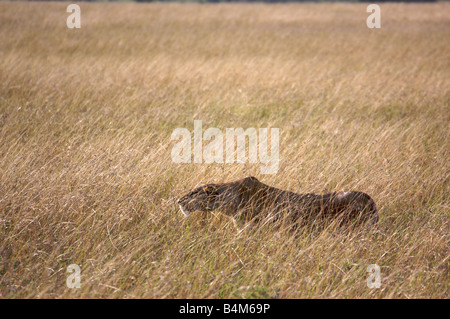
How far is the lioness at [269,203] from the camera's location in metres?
2.88

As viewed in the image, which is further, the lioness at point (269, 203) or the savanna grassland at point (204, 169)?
the lioness at point (269, 203)

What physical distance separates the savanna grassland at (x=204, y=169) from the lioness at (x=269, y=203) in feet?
0.44

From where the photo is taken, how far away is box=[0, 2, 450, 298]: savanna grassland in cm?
259

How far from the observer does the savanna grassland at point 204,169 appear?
2.59 meters

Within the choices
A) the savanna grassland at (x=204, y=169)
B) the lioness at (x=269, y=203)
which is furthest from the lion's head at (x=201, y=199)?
the savanna grassland at (x=204, y=169)

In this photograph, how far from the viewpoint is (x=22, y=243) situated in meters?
2.89

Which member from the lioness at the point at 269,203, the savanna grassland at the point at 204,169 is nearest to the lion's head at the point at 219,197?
the lioness at the point at 269,203

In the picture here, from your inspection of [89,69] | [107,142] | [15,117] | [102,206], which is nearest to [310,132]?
[107,142]

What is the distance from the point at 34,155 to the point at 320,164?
299 centimetres

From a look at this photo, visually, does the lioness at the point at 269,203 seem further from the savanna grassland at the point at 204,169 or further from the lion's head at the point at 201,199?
the savanna grassland at the point at 204,169

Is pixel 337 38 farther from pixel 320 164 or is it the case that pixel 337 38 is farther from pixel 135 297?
pixel 135 297

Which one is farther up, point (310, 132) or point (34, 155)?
point (310, 132)

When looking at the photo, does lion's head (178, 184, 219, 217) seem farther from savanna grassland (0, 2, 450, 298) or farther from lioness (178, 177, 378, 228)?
savanna grassland (0, 2, 450, 298)

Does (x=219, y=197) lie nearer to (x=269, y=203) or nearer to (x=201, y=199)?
(x=201, y=199)
